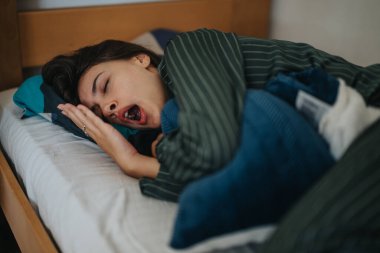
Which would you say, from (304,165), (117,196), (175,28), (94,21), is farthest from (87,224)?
(175,28)

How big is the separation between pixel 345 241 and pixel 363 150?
176mm

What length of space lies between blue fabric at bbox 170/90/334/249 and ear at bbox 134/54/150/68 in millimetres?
508

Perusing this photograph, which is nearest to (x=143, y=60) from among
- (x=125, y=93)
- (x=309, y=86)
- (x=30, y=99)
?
(x=125, y=93)

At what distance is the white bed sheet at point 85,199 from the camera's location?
2.72 feet

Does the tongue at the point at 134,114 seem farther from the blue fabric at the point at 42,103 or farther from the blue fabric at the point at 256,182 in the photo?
the blue fabric at the point at 256,182

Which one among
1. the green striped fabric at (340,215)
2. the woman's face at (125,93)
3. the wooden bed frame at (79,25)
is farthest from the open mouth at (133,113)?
the green striped fabric at (340,215)

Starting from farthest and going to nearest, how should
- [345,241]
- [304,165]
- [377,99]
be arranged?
[377,99]
[304,165]
[345,241]

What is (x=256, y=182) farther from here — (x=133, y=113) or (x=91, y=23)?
(x=91, y=23)

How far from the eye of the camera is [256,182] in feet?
2.35

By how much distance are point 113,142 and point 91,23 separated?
2.49 feet

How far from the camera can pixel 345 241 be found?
0.65m

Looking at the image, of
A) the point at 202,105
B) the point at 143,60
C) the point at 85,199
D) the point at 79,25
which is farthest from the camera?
the point at 79,25

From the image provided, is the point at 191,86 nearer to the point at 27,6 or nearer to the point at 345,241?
the point at 345,241

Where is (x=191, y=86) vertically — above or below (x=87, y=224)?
above
